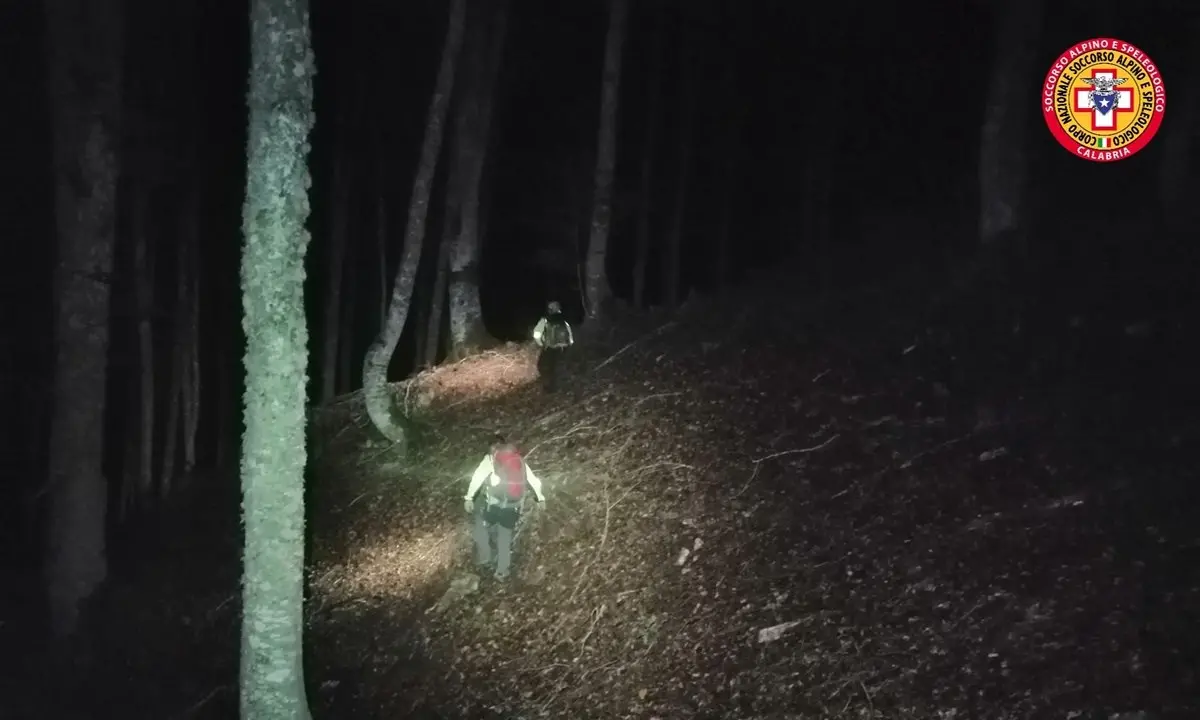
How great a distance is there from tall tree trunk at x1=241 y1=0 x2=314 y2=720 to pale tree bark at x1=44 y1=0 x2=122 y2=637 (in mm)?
5914

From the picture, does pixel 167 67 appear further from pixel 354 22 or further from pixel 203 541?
pixel 203 541

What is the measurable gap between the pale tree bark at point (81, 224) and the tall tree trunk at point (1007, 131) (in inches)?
479

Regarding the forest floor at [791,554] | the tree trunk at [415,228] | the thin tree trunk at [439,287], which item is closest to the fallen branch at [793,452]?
the forest floor at [791,554]

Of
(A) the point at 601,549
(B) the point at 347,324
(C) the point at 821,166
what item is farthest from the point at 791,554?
(B) the point at 347,324

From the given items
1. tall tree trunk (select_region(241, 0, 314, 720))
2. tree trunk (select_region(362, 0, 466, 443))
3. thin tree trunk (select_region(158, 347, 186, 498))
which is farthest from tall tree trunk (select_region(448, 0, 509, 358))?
thin tree trunk (select_region(158, 347, 186, 498))

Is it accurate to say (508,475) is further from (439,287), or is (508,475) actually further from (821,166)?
(821,166)

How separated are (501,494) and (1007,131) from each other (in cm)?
895

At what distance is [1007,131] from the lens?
11.8m

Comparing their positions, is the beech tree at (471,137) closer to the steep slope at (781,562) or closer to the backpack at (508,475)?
the steep slope at (781,562)

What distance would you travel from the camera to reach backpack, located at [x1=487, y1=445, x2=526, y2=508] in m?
8.34

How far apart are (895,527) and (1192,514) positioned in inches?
85.6

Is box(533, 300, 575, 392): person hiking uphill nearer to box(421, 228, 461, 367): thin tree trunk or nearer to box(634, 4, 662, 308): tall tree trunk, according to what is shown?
box(421, 228, 461, 367): thin tree trunk

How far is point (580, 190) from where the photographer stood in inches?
890

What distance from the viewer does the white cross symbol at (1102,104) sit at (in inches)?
456
